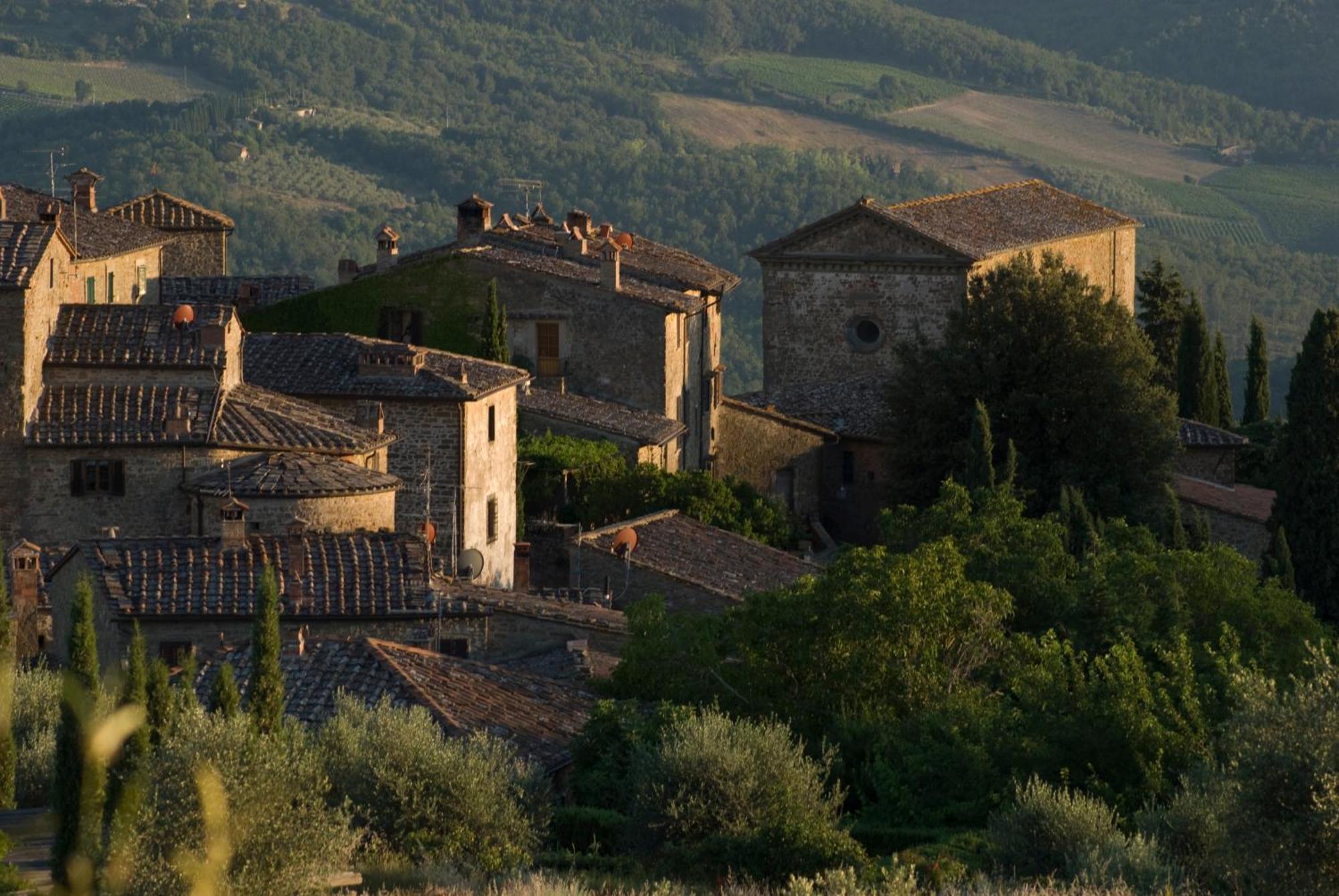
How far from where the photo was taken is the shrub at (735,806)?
25.5 m

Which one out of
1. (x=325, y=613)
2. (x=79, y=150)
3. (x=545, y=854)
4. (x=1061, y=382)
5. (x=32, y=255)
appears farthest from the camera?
(x=79, y=150)

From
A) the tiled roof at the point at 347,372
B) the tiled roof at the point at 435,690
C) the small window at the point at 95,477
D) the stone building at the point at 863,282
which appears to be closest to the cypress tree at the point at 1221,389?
the stone building at the point at 863,282

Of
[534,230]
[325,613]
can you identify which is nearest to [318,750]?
[325,613]

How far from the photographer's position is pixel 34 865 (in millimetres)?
24688

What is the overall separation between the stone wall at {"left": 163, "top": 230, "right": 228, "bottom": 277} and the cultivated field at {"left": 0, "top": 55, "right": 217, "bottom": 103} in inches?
3754

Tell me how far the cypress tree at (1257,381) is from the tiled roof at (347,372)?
117 feet

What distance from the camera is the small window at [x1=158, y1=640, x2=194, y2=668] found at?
3494cm

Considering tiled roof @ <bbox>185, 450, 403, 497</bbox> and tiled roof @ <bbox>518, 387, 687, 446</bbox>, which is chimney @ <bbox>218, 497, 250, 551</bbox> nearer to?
tiled roof @ <bbox>185, 450, 403, 497</bbox>

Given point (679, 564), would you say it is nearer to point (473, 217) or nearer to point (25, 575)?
point (25, 575)

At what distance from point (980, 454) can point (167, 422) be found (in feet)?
57.1

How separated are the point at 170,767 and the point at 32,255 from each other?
64.6 feet

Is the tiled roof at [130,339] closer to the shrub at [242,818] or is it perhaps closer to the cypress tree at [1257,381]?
the shrub at [242,818]

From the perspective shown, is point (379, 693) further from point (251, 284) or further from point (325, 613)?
point (251, 284)

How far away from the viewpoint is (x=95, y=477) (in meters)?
41.0
